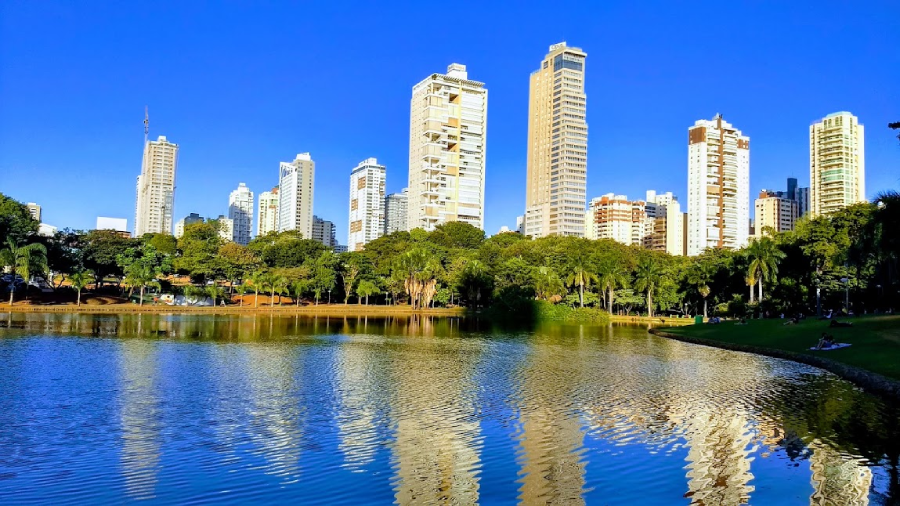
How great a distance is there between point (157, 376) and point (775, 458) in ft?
63.9

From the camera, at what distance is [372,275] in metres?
99.4

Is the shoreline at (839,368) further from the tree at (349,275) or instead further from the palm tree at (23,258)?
the palm tree at (23,258)

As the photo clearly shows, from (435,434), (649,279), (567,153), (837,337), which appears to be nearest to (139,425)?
(435,434)

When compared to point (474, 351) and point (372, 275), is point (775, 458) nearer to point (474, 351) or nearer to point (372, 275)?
point (474, 351)

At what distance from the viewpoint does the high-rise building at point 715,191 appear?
605 ft

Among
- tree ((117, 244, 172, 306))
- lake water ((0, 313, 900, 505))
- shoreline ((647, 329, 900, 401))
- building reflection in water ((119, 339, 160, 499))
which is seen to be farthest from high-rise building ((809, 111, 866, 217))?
building reflection in water ((119, 339, 160, 499))

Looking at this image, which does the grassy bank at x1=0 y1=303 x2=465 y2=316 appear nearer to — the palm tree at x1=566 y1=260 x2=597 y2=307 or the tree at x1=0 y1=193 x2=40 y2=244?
the tree at x1=0 y1=193 x2=40 y2=244

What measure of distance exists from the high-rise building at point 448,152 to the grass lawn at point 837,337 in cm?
12329

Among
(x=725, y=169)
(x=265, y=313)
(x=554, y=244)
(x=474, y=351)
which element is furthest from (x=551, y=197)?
(x=474, y=351)

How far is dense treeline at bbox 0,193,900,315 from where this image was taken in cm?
6762

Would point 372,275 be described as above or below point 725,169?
below

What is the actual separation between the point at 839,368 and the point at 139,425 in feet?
88.8

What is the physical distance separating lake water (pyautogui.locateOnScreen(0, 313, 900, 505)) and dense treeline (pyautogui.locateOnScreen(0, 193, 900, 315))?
39896mm

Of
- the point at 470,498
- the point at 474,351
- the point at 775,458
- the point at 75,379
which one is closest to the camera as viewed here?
the point at 470,498
